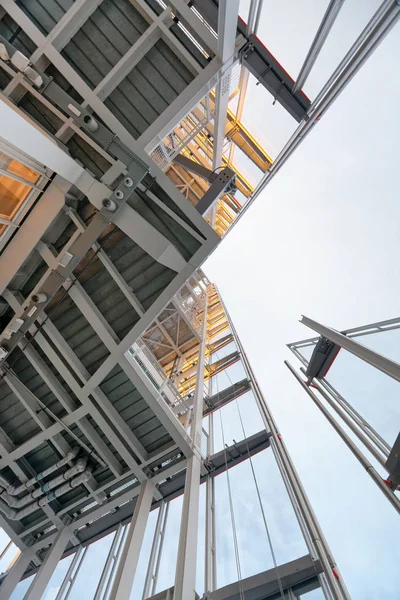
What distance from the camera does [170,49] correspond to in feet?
26.5

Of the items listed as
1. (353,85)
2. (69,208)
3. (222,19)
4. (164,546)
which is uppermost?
(222,19)

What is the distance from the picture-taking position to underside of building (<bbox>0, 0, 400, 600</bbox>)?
24.9 feet

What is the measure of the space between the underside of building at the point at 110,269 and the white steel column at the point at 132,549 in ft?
0.13

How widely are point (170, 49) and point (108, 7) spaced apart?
1.66 m

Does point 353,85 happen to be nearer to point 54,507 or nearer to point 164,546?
point 164,546

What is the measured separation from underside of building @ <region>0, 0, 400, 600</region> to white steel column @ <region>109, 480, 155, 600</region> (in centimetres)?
4

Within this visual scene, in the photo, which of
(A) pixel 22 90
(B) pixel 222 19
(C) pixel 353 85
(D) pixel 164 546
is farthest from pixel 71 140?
(D) pixel 164 546

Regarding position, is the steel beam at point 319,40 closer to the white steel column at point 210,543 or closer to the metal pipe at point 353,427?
the metal pipe at point 353,427

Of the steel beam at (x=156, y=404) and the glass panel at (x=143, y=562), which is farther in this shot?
the steel beam at (x=156, y=404)

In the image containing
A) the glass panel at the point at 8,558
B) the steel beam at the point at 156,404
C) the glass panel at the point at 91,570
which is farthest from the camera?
the glass panel at the point at 8,558

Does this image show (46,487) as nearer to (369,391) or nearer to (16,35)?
(369,391)

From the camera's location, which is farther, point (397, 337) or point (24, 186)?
point (24, 186)

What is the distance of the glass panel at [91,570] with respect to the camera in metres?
9.72

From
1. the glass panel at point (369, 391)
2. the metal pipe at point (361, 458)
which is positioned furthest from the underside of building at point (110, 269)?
the glass panel at point (369, 391)
